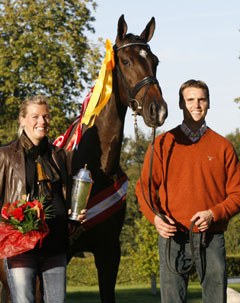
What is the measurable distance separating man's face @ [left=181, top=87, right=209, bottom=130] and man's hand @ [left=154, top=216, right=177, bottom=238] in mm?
756

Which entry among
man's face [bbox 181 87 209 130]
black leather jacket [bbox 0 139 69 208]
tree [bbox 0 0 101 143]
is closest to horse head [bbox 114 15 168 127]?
man's face [bbox 181 87 209 130]

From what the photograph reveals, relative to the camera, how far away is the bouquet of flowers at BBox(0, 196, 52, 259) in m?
5.79

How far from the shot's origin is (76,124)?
8.73 metres

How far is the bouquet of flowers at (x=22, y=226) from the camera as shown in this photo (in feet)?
19.0

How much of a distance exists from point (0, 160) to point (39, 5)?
29712 mm

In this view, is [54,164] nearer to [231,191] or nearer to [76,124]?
[231,191]

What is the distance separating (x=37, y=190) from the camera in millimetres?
6062

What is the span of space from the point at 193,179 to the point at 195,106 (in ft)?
1.77

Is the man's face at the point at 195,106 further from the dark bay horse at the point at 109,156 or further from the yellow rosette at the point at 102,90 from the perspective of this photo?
the yellow rosette at the point at 102,90

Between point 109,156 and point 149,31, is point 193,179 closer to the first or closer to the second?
point 109,156

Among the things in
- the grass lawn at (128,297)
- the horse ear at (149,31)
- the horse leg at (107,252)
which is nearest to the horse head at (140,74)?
the horse ear at (149,31)

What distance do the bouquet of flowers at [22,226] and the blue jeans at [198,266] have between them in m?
0.92

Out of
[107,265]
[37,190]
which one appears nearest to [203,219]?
[37,190]

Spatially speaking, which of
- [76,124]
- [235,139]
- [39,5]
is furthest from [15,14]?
[235,139]
